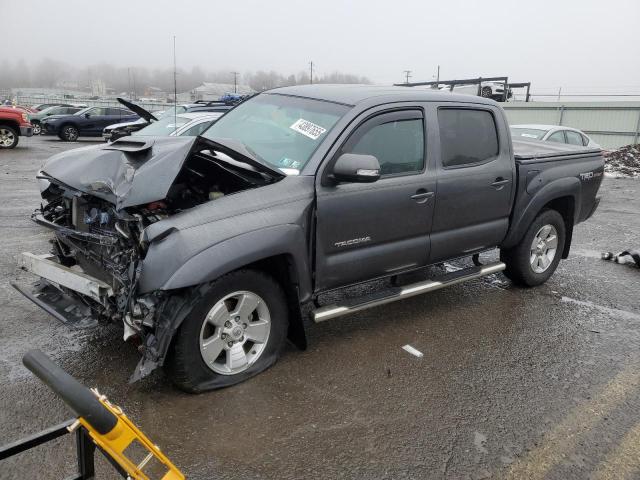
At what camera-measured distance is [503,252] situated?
535 cm

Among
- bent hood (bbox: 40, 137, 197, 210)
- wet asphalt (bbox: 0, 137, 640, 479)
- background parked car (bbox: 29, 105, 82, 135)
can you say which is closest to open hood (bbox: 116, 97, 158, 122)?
bent hood (bbox: 40, 137, 197, 210)

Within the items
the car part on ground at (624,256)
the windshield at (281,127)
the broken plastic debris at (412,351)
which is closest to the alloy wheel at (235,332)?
the windshield at (281,127)

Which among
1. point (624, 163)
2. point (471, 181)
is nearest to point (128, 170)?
point (471, 181)

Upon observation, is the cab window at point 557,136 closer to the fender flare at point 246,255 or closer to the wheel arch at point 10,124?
the fender flare at point 246,255

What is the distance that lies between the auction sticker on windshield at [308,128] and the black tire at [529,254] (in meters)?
2.58

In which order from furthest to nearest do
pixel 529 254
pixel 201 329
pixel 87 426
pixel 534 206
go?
1. pixel 529 254
2. pixel 534 206
3. pixel 201 329
4. pixel 87 426

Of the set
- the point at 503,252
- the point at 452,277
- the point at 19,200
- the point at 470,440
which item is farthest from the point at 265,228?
the point at 19,200

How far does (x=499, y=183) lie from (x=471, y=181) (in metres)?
0.41

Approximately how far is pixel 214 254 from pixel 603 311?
3.99m

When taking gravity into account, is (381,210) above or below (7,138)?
above

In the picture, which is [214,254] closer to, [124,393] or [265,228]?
[265,228]

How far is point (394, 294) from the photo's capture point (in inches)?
161

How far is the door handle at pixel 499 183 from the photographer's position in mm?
4656

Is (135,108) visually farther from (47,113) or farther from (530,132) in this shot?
(47,113)
